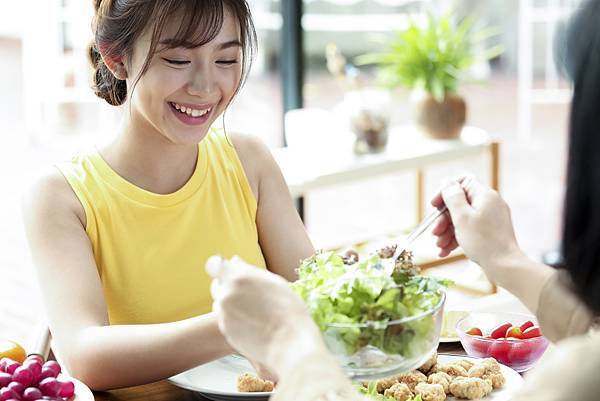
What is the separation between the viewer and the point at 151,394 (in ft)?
5.13

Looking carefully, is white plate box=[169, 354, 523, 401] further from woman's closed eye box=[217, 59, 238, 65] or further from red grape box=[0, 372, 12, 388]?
woman's closed eye box=[217, 59, 238, 65]

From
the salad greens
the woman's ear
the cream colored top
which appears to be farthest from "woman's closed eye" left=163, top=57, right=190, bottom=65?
the cream colored top

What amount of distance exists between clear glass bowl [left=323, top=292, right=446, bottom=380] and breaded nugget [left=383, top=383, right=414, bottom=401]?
209mm

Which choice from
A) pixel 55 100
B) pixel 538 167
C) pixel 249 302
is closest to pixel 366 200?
pixel 538 167

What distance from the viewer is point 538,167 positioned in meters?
6.26

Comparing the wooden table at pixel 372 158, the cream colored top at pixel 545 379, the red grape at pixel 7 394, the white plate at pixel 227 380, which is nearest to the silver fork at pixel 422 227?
the white plate at pixel 227 380

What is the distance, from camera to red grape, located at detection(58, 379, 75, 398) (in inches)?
55.5

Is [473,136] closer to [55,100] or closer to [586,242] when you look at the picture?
[55,100]

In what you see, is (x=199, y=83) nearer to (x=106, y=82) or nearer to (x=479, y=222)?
(x=106, y=82)

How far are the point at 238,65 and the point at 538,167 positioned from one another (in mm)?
4710

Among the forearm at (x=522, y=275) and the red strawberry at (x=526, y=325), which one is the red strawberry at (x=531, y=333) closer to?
the red strawberry at (x=526, y=325)

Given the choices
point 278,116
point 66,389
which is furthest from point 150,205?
point 278,116

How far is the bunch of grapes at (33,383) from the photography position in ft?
4.54

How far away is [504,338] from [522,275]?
8.8 inches
